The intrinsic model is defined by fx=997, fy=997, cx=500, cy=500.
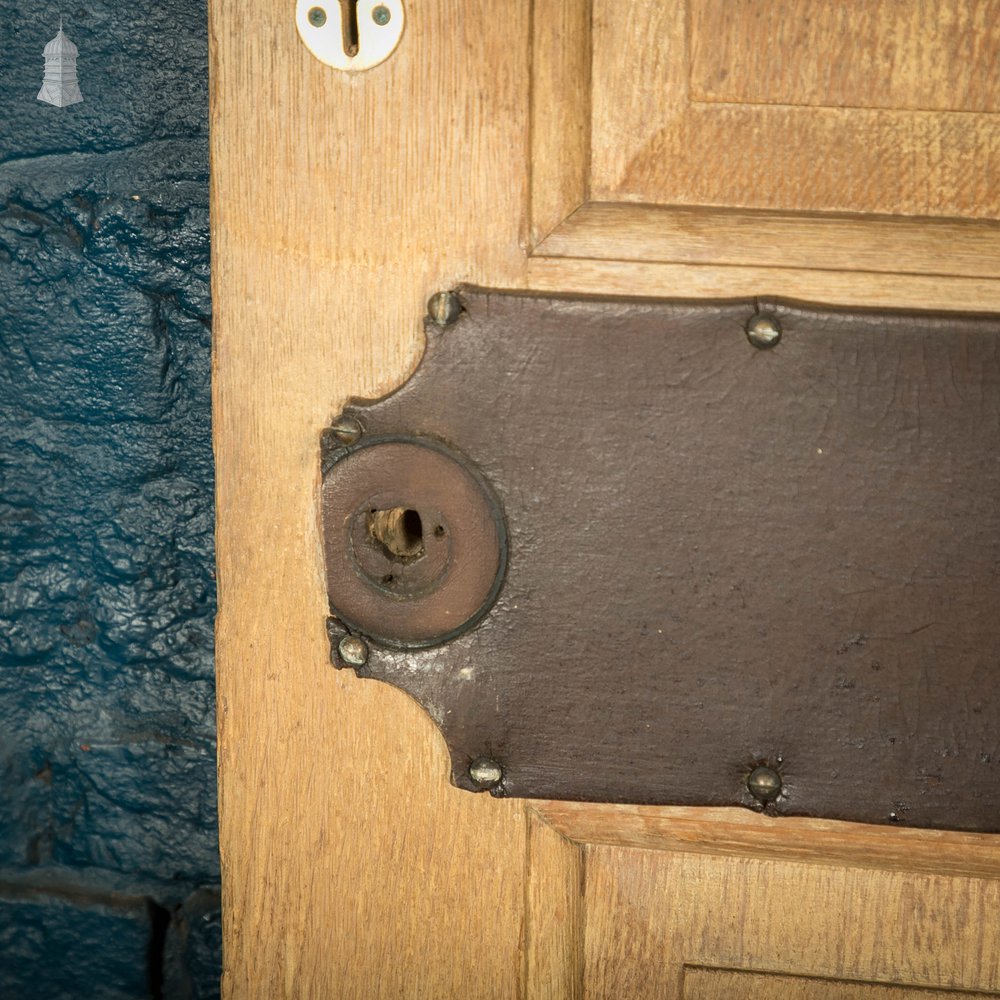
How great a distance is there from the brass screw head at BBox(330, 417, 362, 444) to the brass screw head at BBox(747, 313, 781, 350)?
209 millimetres

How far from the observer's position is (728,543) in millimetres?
517

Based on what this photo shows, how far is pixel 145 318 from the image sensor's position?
2.25 feet

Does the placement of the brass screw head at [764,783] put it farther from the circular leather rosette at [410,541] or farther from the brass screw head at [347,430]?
the brass screw head at [347,430]

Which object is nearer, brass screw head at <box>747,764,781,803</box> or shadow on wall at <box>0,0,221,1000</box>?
brass screw head at <box>747,764,781,803</box>

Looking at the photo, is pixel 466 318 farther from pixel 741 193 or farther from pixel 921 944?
pixel 921 944

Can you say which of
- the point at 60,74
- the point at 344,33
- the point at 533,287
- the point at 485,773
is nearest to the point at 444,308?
the point at 533,287

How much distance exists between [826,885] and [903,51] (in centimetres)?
44

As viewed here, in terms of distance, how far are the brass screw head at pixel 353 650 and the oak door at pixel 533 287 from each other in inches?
0.6

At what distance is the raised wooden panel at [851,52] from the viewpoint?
0.48m

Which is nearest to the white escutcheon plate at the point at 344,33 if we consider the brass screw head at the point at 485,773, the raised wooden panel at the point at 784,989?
the brass screw head at the point at 485,773

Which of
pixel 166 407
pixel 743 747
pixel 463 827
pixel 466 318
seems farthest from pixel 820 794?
pixel 166 407

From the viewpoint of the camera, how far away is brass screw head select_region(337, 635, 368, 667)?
1.79 ft

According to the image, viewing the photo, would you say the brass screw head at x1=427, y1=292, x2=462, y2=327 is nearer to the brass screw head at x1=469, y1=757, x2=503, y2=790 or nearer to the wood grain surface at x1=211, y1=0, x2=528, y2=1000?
the wood grain surface at x1=211, y1=0, x2=528, y2=1000

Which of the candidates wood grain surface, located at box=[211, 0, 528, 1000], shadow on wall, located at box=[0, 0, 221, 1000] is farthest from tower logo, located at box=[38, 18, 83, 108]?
wood grain surface, located at box=[211, 0, 528, 1000]
